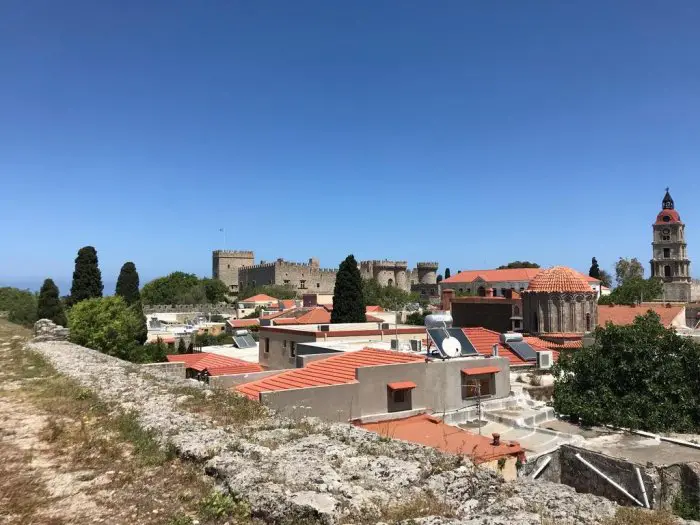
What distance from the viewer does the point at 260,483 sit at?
4.02 m

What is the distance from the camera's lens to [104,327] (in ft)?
83.7

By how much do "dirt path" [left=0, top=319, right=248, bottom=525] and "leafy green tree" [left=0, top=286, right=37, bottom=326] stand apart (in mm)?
34405

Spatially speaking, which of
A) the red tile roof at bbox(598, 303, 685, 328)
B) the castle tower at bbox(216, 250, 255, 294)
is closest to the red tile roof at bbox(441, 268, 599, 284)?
the castle tower at bbox(216, 250, 255, 294)

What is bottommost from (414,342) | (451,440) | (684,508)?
(684,508)

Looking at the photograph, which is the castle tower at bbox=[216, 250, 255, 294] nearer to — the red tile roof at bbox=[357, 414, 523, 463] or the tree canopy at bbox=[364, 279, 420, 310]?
the tree canopy at bbox=[364, 279, 420, 310]

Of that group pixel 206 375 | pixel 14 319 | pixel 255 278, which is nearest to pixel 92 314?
pixel 206 375

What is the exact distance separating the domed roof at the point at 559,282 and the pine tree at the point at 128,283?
1479 inches

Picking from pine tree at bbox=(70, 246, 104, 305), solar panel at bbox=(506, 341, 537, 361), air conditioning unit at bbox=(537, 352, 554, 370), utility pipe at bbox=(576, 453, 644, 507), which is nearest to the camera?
utility pipe at bbox=(576, 453, 644, 507)

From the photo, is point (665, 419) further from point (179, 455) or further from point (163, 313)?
point (163, 313)

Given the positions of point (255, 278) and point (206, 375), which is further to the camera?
point (255, 278)

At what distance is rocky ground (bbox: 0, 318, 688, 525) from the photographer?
11.8 ft

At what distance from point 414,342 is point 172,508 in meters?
15.9

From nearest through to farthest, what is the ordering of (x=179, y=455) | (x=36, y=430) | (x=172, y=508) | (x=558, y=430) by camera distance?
(x=172, y=508) < (x=179, y=455) < (x=36, y=430) < (x=558, y=430)


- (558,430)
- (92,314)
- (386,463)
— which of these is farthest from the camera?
(92,314)
